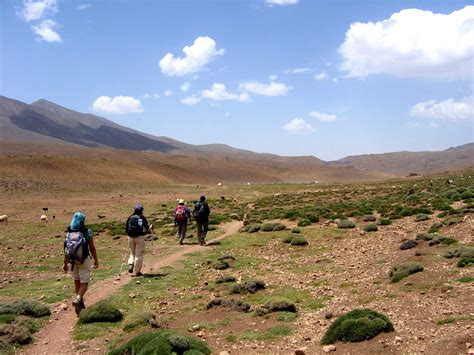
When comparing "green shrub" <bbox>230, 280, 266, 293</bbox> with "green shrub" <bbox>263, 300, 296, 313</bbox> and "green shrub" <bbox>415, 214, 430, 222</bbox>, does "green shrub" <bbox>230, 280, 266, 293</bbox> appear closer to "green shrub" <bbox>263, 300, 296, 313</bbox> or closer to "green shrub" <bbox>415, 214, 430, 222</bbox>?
"green shrub" <bbox>263, 300, 296, 313</bbox>

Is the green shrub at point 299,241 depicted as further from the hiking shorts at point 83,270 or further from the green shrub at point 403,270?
the hiking shorts at point 83,270

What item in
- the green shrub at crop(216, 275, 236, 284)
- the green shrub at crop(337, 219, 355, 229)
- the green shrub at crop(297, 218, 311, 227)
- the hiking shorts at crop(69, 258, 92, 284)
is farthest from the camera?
the green shrub at crop(297, 218, 311, 227)

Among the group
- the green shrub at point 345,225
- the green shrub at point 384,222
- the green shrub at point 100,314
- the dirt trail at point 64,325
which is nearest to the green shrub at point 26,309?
the dirt trail at point 64,325

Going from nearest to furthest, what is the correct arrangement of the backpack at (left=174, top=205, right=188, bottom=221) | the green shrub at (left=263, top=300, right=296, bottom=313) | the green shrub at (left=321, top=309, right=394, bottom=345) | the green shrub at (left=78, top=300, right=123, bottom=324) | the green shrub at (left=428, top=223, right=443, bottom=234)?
the green shrub at (left=321, top=309, right=394, bottom=345)
the green shrub at (left=78, top=300, right=123, bottom=324)
the green shrub at (left=263, top=300, right=296, bottom=313)
the green shrub at (left=428, top=223, right=443, bottom=234)
the backpack at (left=174, top=205, right=188, bottom=221)

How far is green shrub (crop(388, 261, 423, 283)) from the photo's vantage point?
12.4m

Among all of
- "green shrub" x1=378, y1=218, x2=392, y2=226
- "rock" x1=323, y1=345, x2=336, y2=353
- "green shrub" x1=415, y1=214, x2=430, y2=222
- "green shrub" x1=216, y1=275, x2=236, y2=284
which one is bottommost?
"green shrub" x1=216, y1=275, x2=236, y2=284

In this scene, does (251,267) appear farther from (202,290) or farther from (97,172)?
(97,172)

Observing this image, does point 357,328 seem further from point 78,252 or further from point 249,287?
point 78,252

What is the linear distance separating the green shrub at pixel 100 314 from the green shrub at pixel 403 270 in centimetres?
739

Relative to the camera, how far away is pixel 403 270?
41.4 feet

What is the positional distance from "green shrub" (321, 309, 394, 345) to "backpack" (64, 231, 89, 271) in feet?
19.2

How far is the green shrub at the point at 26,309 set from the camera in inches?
442

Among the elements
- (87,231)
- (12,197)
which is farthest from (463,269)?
(12,197)

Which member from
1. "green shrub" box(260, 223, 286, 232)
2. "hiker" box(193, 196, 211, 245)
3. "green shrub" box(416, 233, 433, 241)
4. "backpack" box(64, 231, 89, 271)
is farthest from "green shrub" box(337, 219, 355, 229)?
"backpack" box(64, 231, 89, 271)
